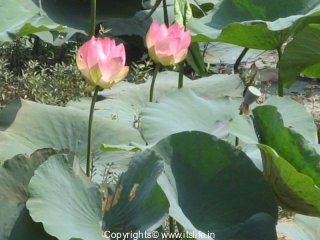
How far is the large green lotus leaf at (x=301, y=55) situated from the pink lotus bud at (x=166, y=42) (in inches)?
28.4

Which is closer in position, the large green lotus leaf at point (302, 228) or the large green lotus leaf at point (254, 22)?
the large green lotus leaf at point (302, 228)

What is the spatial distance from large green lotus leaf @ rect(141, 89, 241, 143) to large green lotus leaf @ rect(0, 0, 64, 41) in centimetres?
59

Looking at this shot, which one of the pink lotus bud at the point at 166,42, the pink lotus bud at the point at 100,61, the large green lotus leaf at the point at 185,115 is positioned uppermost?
the pink lotus bud at the point at 100,61

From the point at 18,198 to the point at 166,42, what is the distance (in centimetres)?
59

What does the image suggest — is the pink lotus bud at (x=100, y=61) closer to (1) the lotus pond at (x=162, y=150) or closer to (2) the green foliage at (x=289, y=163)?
(1) the lotus pond at (x=162, y=150)

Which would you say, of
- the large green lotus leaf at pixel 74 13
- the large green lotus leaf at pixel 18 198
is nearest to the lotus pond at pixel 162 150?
the large green lotus leaf at pixel 18 198

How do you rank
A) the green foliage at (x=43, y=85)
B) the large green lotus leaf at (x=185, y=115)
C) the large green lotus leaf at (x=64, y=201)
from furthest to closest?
1. the green foliage at (x=43, y=85)
2. the large green lotus leaf at (x=185, y=115)
3. the large green lotus leaf at (x=64, y=201)

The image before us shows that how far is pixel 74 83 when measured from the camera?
3264 mm

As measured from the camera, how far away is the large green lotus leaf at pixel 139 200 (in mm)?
1757

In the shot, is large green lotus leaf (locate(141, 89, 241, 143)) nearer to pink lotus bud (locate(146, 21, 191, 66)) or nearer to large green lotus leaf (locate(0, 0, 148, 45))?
pink lotus bud (locate(146, 21, 191, 66))

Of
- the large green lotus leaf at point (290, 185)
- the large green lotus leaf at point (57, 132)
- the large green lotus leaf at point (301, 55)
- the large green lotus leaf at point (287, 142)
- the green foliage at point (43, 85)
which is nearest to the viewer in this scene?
the large green lotus leaf at point (290, 185)

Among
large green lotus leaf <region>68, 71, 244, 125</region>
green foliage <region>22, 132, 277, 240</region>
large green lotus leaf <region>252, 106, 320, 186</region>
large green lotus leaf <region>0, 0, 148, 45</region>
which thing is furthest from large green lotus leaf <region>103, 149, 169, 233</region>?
large green lotus leaf <region>0, 0, 148, 45</region>

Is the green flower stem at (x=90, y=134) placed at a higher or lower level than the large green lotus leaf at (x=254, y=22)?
higher

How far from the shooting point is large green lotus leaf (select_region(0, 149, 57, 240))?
5.75ft
